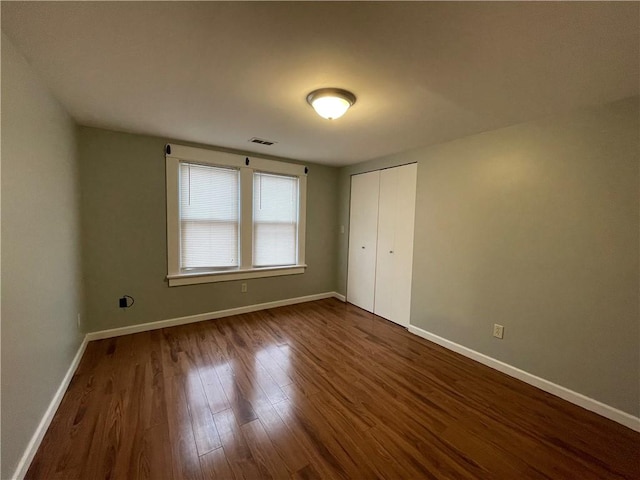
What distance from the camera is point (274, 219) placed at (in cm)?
391

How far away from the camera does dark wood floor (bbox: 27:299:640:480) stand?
1.43 meters

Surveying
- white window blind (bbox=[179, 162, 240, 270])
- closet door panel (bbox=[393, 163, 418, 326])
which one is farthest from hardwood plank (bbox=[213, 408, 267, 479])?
closet door panel (bbox=[393, 163, 418, 326])

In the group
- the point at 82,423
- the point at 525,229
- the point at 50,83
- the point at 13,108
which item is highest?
the point at 50,83

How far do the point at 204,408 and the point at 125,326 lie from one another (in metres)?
1.81

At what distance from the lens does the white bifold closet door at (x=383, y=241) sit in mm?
3346

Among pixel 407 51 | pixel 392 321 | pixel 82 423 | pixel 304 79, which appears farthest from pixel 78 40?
pixel 392 321

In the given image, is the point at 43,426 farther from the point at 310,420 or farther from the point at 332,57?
the point at 332,57

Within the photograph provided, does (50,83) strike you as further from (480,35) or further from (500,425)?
(500,425)

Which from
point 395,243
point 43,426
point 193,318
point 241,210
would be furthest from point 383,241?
point 43,426

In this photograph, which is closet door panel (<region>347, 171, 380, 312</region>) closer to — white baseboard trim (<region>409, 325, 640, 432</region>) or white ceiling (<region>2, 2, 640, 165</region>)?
white baseboard trim (<region>409, 325, 640, 432</region>)

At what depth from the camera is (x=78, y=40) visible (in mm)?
1347

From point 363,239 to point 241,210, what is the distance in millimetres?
1864

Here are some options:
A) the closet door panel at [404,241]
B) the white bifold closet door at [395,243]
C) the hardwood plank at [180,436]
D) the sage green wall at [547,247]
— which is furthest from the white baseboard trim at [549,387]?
the hardwood plank at [180,436]

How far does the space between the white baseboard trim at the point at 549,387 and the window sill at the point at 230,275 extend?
2.17 meters
